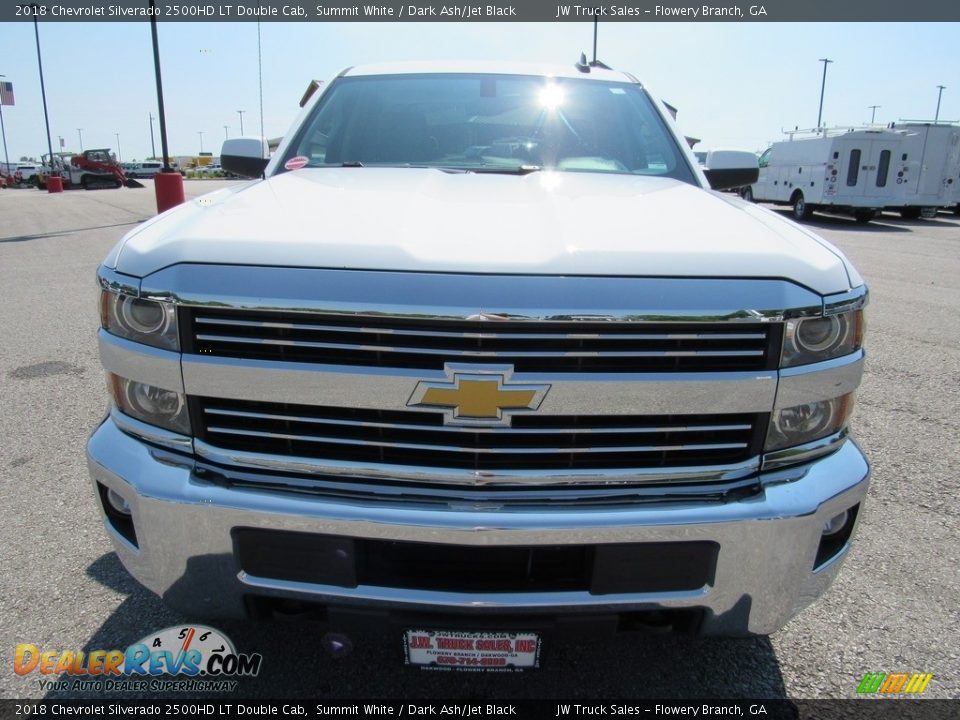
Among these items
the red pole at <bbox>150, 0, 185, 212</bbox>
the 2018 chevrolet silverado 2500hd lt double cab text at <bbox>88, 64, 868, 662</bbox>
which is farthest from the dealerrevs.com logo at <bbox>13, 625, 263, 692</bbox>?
the red pole at <bbox>150, 0, 185, 212</bbox>

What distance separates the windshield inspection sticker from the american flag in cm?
5246

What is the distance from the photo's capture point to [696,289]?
166cm

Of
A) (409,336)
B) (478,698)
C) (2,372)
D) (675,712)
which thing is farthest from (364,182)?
(2,372)

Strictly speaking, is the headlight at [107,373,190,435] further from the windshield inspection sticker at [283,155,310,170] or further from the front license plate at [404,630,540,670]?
the windshield inspection sticker at [283,155,310,170]

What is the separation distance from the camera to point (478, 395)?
5.42 feet

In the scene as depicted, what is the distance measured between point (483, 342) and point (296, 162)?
1817 mm

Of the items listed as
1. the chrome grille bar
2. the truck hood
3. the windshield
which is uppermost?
the windshield

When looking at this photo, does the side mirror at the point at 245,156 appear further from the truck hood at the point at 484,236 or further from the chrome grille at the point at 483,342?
the chrome grille at the point at 483,342

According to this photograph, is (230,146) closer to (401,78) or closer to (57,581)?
(401,78)

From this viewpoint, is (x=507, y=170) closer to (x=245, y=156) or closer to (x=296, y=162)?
(x=296, y=162)

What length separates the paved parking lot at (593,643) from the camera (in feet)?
7.09

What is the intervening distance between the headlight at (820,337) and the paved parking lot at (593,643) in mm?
1091

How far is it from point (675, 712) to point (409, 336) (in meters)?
1.39

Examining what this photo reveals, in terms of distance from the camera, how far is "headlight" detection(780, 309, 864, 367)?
1.72m
